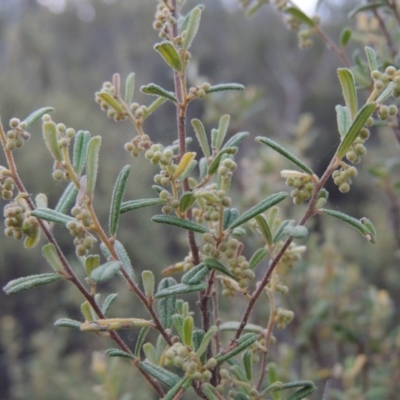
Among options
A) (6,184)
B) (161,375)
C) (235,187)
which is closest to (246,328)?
(161,375)

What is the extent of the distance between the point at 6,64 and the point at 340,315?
Answer: 7227 millimetres

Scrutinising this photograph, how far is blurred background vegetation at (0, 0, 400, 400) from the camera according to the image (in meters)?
1.71

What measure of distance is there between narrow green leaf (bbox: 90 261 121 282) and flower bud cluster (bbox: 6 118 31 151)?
0.18 m

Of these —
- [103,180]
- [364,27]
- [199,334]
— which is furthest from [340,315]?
[103,180]

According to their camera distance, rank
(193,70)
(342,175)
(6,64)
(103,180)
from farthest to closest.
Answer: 1. (6,64)
2. (103,180)
3. (193,70)
4. (342,175)

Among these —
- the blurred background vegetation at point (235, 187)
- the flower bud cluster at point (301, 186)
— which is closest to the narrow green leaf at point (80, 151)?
the flower bud cluster at point (301, 186)

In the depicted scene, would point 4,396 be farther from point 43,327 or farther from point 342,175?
point 342,175

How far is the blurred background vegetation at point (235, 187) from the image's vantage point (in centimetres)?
171

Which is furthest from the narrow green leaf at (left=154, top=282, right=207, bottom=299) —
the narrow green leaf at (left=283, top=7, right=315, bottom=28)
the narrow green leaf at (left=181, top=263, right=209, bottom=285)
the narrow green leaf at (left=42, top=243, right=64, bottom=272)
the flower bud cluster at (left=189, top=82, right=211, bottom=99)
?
the narrow green leaf at (left=283, top=7, right=315, bottom=28)

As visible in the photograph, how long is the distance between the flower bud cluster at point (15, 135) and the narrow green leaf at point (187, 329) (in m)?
0.27

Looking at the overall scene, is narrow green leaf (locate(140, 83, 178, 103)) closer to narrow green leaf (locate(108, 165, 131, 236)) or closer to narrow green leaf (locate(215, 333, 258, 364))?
narrow green leaf (locate(108, 165, 131, 236))

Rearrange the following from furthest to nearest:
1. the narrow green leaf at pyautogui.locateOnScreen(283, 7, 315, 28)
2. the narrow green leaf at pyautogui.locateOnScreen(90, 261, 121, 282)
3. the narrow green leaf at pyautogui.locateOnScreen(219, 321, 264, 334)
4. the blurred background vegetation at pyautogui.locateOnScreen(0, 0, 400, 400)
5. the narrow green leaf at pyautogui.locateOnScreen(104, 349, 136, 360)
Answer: the blurred background vegetation at pyautogui.locateOnScreen(0, 0, 400, 400) → the narrow green leaf at pyautogui.locateOnScreen(283, 7, 315, 28) → the narrow green leaf at pyautogui.locateOnScreen(219, 321, 264, 334) → the narrow green leaf at pyautogui.locateOnScreen(104, 349, 136, 360) → the narrow green leaf at pyautogui.locateOnScreen(90, 261, 121, 282)

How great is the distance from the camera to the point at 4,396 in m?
4.38

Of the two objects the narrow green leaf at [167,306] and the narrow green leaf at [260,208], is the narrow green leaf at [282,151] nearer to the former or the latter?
the narrow green leaf at [260,208]
